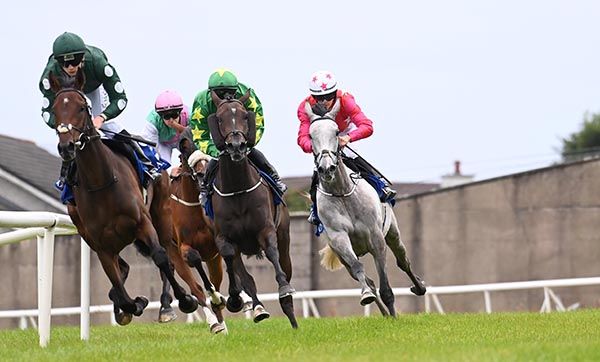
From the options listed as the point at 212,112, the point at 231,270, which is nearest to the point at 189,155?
the point at 212,112

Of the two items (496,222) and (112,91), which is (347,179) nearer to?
(112,91)

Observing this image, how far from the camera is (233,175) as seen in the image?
1311 cm

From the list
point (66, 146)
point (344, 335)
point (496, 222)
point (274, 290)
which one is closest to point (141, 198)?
point (66, 146)

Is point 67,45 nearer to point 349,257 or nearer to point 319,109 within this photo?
point 319,109

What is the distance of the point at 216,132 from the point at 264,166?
45.5 inches

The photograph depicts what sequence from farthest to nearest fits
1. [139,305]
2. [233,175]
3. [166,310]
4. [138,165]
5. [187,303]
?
[166,310]
[233,175]
[138,165]
[187,303]
[139,305]

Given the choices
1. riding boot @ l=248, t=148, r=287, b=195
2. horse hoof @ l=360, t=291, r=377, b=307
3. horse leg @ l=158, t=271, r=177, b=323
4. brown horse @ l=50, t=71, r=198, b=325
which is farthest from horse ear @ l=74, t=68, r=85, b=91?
horse hoof @ l=360, t=291, r=377, b=307

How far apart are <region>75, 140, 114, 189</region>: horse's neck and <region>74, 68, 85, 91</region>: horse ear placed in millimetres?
675

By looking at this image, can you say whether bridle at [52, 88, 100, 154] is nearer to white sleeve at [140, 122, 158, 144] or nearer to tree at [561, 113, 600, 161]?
white sleeve at [140, 122, 158, 144]

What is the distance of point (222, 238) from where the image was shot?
13.3 meters

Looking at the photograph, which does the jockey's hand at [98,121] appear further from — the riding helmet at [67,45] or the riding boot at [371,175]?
the riding boot at [371,175]

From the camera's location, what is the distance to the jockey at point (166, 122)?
1572 centimetres

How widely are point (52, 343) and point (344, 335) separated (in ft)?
8.87

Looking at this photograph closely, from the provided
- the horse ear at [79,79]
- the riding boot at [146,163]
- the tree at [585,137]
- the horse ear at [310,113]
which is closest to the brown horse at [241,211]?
the riding boot at [146,163]
